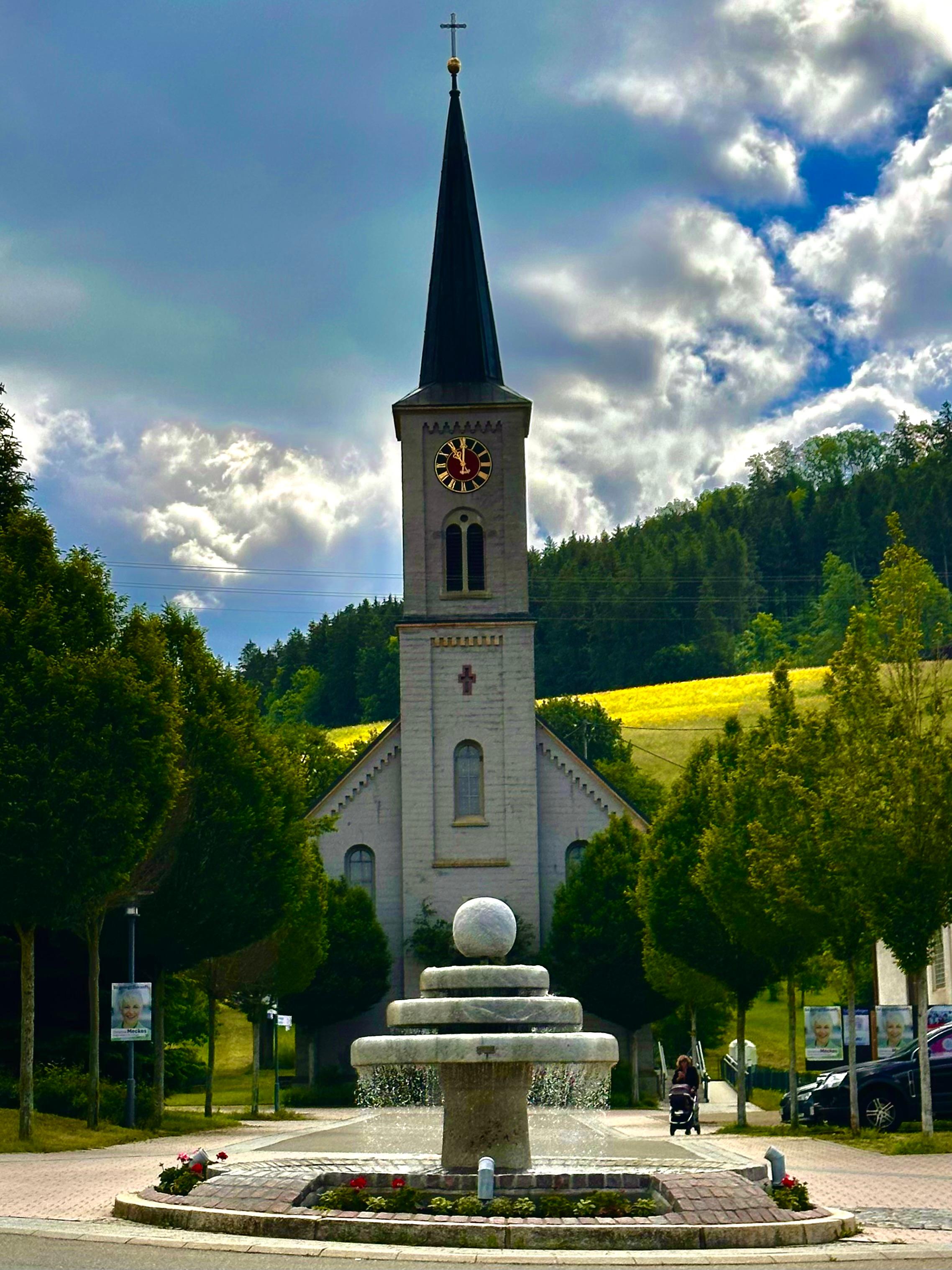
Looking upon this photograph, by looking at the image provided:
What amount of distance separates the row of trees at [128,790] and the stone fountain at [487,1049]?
1250 centimetres

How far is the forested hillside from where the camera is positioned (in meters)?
157

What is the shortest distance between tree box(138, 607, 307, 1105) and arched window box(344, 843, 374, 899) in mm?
27474

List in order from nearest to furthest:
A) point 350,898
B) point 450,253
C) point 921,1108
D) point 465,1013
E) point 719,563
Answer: point 465,1013 → point 921,1108 → point 350,898 → point 450,253 → point 719,563

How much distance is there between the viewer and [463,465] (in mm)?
66562

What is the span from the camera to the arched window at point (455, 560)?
217ft

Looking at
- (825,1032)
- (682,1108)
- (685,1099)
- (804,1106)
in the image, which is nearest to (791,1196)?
(685,1099)

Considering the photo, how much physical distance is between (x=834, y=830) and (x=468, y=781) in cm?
3709

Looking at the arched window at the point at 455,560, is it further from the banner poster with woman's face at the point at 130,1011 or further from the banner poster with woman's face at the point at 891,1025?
the banner poster with woman's face at the point at 130,1011

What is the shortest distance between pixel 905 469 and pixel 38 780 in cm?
15384

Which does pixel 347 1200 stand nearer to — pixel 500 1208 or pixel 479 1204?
pixel 479 1204

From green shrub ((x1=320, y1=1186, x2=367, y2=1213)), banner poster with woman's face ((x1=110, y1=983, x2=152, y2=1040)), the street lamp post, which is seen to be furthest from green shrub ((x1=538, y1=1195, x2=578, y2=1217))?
the street lamp post

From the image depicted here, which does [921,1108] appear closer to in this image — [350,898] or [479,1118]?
[479,1118]

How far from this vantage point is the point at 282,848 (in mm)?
39719

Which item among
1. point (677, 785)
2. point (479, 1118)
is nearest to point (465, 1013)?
point (479, 1118)
